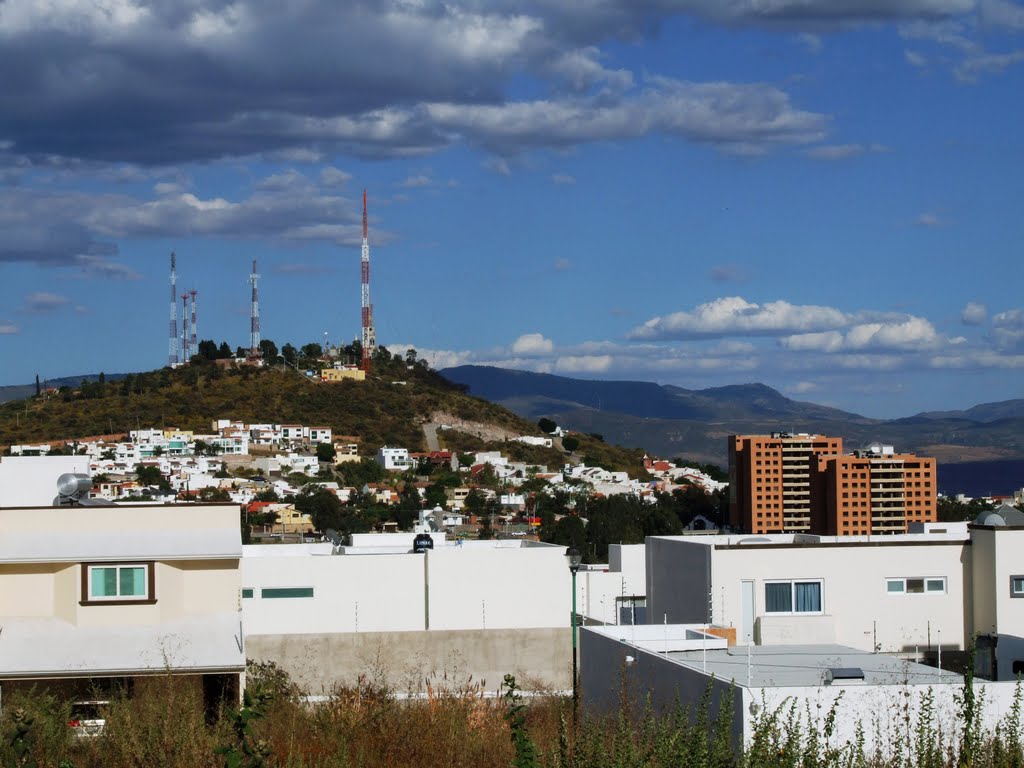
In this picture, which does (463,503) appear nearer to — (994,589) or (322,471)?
(322,471)

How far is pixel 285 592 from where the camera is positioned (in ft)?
88.9

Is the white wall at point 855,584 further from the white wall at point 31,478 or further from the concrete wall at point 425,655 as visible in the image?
the white wall at point 31,478

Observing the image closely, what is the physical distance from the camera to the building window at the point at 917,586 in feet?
70.6

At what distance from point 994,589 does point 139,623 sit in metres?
13.0

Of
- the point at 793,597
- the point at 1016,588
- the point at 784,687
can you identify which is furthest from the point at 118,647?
the point at 1016,588

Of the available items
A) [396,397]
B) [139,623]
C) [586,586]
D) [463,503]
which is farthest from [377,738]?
[396,397]

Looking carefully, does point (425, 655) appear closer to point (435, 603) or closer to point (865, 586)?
point (435, 603)

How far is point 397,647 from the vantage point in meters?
26.5

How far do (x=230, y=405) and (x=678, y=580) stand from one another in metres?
120

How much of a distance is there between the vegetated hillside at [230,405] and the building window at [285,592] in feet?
354

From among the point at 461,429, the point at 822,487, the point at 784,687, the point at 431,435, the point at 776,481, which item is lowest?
the point at 822,487

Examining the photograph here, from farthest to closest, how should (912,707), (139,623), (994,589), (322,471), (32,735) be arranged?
(322,471)
(994,589)
(139,623)
(912,707)
(32,735)

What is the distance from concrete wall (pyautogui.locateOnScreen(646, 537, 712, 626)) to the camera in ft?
69.4

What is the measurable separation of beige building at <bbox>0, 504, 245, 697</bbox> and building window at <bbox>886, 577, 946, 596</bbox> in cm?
1047
